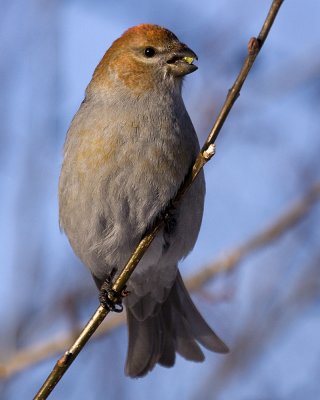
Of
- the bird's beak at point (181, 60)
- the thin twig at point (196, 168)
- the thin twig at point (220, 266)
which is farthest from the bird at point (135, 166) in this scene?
the thin twig at point (196, 168)

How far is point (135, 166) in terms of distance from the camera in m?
4.19

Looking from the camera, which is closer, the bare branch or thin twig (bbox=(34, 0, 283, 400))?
thin twig (bbox=(34, 0, 283, 400))

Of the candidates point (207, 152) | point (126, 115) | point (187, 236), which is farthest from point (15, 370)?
point (207, 152)

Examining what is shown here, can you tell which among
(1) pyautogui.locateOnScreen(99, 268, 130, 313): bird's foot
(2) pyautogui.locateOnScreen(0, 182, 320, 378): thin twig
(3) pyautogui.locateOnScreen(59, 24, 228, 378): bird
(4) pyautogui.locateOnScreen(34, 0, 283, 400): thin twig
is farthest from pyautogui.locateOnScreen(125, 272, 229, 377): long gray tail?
(4) pyautogui.locateOnScreen(34, 0, 283, 400): thin twig

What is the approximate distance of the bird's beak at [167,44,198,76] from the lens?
444 cm

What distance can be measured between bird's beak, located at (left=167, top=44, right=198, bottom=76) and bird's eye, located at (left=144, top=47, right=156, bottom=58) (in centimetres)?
14

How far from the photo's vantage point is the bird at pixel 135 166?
13.8ft

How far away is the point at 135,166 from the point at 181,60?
30.9 inches

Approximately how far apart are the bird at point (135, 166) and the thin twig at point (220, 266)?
206 mm

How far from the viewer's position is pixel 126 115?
4.37 m

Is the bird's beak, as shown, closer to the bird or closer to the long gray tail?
the bird

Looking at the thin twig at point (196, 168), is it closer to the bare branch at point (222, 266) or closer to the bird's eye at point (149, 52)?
the bare branch at point (222, 266)

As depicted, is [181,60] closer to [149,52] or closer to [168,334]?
[149,52]

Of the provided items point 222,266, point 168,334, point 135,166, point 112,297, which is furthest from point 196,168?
point 168,334
